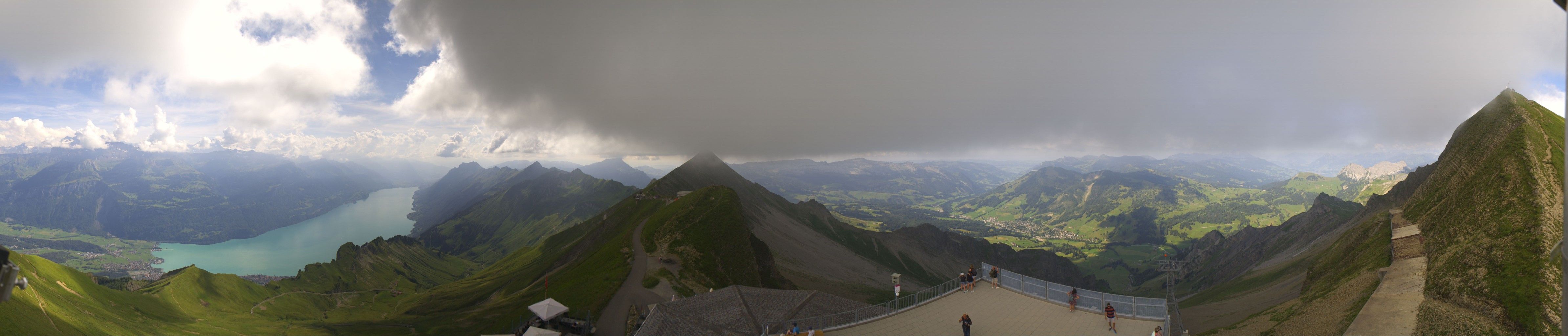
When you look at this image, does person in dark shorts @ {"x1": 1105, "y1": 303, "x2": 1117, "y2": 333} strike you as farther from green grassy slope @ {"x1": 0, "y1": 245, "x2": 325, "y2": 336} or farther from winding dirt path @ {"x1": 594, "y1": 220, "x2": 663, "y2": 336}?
green grassy slope @ {"x1": 0, "y1": 245, "x2": 325, "y2": 336}

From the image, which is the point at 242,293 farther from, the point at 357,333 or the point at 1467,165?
the point at 1467,165

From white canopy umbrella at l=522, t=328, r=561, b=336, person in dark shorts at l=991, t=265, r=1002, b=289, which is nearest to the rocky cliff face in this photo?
person in dark shorts at l=991, t=265, r=1002, b=289

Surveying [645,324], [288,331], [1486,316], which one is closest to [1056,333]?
[645,324]

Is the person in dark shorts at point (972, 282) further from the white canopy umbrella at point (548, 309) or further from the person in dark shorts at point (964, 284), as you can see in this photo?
the white canopy umbrella at point (548, 309)

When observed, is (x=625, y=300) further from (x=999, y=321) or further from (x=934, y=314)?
(x=999, y=321)

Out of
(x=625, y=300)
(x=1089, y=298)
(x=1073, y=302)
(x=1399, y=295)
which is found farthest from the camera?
(x=625, y=300)

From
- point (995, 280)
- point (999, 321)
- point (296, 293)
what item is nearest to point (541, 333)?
point (999, 321)

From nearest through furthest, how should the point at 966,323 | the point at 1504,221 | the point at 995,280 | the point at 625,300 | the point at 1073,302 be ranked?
the point at 966,323 < the point at 1073,302 < the point at 995,280 < the point at 1504,221 < the point at 625,300
